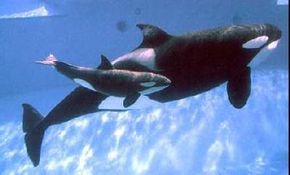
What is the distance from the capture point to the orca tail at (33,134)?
25.7 feet

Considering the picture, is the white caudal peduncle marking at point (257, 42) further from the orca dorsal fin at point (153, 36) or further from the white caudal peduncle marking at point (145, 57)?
the white caudal peduncle marking at point (145, 57)

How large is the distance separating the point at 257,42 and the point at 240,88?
0.66 meters

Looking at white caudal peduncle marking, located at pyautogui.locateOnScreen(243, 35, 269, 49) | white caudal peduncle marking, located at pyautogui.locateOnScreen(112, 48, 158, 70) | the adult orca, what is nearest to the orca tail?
the adult orca

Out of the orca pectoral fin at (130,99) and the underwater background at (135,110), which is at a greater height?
the orca pectoral fin at (130,99)

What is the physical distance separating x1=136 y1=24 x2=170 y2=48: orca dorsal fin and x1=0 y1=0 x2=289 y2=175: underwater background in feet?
2.90

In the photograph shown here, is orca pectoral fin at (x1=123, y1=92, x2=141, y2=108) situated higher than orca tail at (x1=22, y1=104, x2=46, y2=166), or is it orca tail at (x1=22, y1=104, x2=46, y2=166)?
orca pectoral fin at (x1=123, y1=92, x2=141, y2=108)

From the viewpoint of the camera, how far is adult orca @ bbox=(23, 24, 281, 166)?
18.7 feet

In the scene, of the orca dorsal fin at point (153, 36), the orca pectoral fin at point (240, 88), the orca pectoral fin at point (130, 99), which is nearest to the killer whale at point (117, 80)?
→ the orca pectoral fin at point (130, 99)

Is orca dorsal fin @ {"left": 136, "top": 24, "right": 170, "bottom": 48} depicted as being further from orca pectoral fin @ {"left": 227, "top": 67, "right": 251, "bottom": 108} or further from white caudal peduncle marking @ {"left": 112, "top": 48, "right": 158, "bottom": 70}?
orca pectoral fin @ {"left": 227, "top": 67, "right": 251, "bottom": 108}

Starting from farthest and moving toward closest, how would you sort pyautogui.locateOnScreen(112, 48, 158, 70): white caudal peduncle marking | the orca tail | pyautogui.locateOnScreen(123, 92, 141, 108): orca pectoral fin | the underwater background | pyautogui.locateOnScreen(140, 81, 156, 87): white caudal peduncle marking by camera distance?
the underwater background, the orca tail, pyautogui.locateOnScreen(112, 48, 158, 70): white caudal peduncle marking, pyautogui.locateOnScreen(123, 92, 141, 108): orca pectoral fin, pyautogui.locateOnScreen(140, 81, 156, 87): white caudal peduncle marking

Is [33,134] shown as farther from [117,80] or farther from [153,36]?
[153,36]

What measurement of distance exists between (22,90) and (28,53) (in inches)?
79.5

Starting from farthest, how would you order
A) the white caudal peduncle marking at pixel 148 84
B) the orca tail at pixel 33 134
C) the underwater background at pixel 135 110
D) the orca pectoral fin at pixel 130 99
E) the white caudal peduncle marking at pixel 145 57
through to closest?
1. the underwater background at pixel 135 110
2. the orca tail at pixel 33 134
3. the white caudal peduncle marking at pixel 145 57
4. the orca pectoral fin at pixel 130 99
5. the white caudal peduncle marking at pixel 148 84

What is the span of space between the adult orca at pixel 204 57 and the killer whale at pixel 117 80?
374 millimetres
